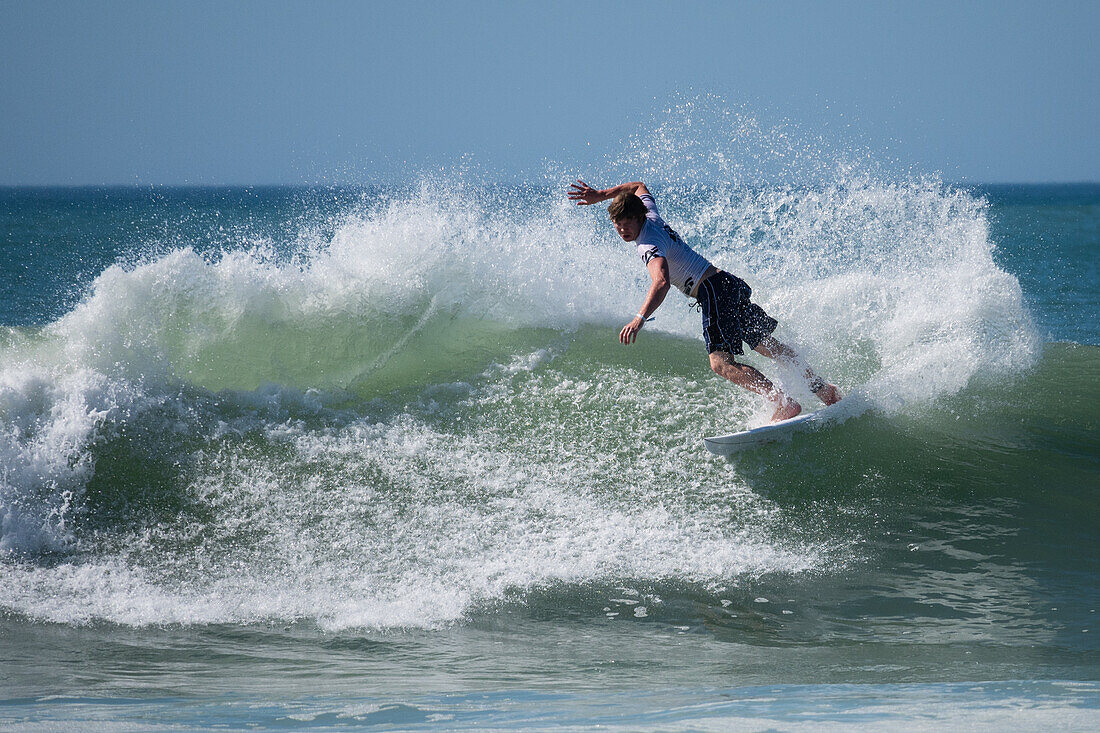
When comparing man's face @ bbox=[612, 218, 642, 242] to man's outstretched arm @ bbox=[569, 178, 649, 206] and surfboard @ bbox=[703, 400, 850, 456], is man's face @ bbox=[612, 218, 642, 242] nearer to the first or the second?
man's outstretched arm @ bbox=[569, 178, 649, 206]

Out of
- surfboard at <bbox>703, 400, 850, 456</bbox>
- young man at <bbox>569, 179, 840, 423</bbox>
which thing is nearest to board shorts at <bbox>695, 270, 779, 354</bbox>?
young man at <bbox>569, 179, 840, 423</bbox>

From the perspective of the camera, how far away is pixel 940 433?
20.2ft

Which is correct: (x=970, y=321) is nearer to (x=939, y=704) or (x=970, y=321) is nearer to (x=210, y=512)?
(x=939, y=704)

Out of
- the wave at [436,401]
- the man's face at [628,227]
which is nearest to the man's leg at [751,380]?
→ the wave at [436,401]

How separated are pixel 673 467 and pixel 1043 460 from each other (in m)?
2.59

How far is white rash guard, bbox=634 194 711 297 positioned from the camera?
5.38 m

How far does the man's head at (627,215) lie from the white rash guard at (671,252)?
0.07m

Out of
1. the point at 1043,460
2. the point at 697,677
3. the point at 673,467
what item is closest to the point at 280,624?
the point at 697,677

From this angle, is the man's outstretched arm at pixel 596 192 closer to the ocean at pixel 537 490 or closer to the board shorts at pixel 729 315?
the board shorts at pixel 729 315

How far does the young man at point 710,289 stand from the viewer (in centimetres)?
532

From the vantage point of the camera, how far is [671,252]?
5.48m

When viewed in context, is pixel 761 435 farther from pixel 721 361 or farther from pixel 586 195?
pixel 586 195

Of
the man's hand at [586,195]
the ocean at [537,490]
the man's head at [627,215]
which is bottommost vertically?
the ocean at [537,490]

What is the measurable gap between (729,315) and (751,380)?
45 cm
